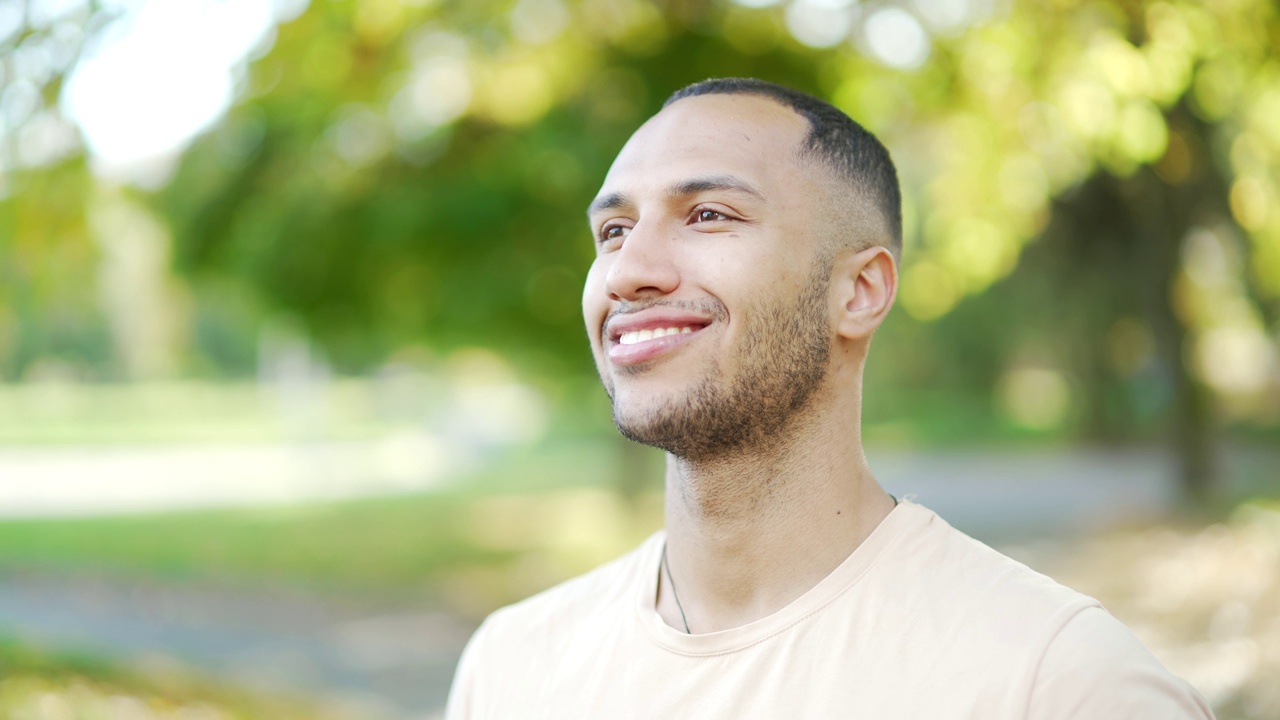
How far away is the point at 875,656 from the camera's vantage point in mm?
1829

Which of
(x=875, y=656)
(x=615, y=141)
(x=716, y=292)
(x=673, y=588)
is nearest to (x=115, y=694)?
(x=615, y=141)

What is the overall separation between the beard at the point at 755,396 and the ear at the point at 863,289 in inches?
2.8

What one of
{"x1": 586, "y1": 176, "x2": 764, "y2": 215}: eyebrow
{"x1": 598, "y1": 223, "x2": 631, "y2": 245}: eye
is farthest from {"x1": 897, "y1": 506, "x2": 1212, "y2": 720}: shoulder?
{"x1": 598, "y1": 223, "x2": 631, "y2": 245}: eye

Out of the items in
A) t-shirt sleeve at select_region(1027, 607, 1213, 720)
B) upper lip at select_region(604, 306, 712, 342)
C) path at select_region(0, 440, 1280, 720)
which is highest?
path at select_region(0, 440, 1280, 720)

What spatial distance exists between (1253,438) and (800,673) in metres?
23.9

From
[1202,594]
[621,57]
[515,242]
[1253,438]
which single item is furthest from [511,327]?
[1253,438]

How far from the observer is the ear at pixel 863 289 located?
7.02 ft

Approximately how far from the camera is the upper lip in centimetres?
202

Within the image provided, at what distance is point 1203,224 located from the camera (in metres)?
13.9

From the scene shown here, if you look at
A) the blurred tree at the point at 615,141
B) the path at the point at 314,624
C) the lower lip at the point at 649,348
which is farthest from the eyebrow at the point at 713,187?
the path at the point at 314,624

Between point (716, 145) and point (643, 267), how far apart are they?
28 centimetres

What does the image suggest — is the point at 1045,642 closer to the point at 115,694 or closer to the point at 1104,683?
the point at 1104,683

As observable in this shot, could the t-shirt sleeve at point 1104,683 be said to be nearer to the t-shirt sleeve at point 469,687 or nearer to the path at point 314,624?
the t-shirt sleeve at point 469,687

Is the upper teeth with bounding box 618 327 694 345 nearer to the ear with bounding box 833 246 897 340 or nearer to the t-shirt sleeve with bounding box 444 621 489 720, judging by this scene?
the ear with bounding box 833 246 897 340
